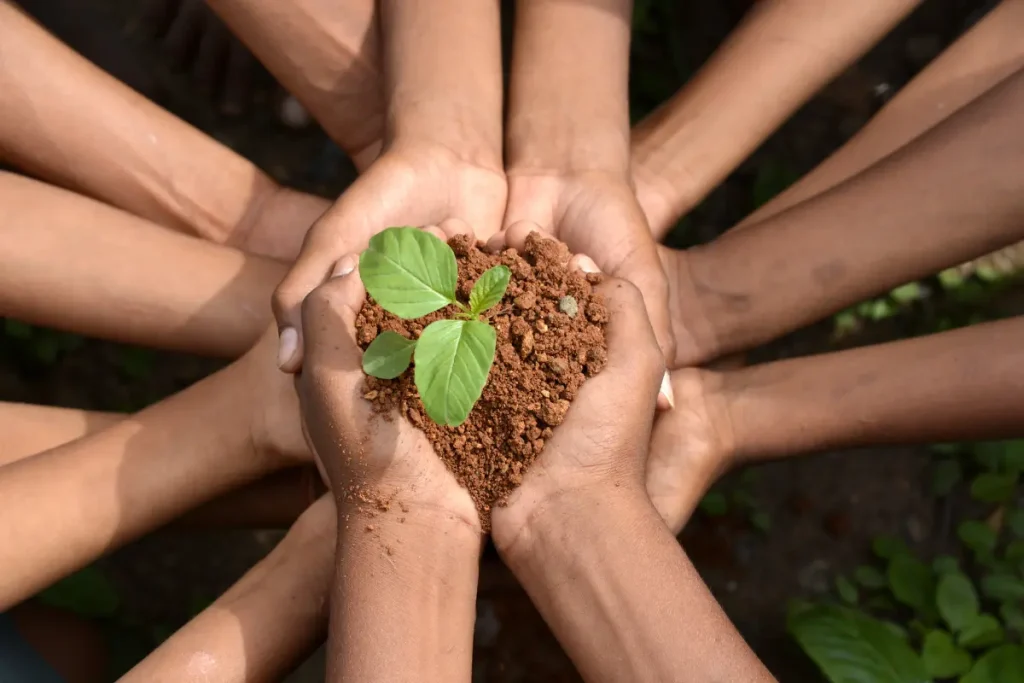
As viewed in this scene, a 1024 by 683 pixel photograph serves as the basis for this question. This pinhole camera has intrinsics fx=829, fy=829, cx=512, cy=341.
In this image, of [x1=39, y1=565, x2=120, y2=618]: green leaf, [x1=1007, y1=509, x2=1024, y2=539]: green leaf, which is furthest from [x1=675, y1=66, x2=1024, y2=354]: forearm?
[x1=39, y1=565, x2=120, y2=618]: green leaf

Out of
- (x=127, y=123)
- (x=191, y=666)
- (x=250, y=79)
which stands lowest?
(x=191, y=666)

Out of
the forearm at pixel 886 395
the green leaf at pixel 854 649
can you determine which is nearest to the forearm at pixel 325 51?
the forearm at pixel 886 395

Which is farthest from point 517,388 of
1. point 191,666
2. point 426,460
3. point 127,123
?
point 127,123

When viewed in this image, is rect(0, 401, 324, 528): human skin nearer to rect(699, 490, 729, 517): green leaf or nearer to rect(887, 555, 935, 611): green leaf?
rect(699, 490, 729, 517): green leaf

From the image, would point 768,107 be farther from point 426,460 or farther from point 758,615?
point 758,615

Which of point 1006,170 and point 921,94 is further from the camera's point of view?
point 921,94

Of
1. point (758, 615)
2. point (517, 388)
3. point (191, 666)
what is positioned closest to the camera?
point (517, 388)
